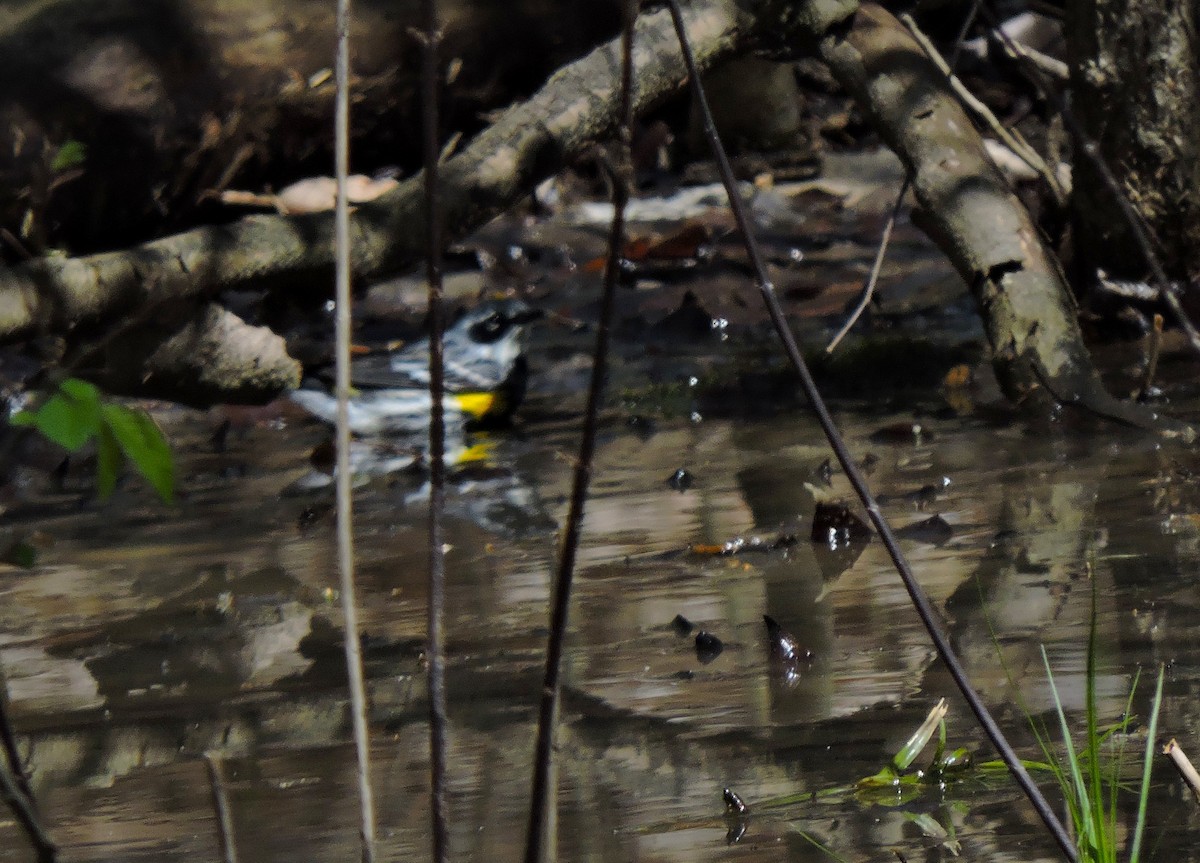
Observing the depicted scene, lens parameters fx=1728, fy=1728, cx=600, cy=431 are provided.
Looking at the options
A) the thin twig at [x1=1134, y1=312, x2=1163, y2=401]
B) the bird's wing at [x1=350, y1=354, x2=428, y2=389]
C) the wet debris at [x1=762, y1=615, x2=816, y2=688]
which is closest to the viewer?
the wet debris at [x1=762, y1=615, x2=816, y2=688]

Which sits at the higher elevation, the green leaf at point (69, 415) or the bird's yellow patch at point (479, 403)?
the bird's yellow patch at point (479, 403)

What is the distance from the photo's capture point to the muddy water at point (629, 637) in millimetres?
1914

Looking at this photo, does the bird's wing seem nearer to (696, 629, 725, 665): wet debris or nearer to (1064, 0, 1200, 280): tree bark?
(1064, 0, 1200, 280): tree bark

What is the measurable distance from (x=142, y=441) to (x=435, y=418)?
42cm

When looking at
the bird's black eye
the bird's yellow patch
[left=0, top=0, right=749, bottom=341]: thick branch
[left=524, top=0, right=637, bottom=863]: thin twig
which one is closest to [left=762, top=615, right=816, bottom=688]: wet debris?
[left=524, top=0, right=637, bottom=863]: thin twig

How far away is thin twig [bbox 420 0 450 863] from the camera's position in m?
1.14

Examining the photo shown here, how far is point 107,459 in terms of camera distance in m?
1.58

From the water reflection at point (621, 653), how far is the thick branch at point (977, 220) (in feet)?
0.51

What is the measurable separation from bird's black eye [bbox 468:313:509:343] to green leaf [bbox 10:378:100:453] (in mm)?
4024

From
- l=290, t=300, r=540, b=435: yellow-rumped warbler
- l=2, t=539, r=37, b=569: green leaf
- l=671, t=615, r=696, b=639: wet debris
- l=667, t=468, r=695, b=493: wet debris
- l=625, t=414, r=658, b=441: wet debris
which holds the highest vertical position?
l=290, t=300, r=540, b=435: yellow-rumped warbler

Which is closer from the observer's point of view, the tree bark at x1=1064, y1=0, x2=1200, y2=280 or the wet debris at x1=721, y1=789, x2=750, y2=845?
the wet debris at x1=721, y1=789, x2=750, y2=845

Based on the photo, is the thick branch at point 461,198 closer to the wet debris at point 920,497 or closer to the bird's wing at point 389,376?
the wet debris at point 920,497

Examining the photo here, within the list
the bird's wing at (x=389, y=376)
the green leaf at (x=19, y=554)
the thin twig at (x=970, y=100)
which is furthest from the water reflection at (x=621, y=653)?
the bird's wing at (x=389, y=376)

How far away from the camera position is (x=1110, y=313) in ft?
16.7
